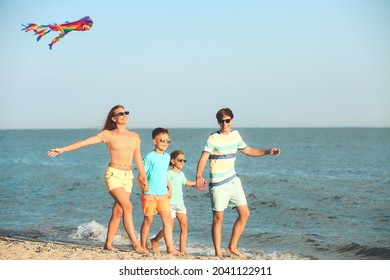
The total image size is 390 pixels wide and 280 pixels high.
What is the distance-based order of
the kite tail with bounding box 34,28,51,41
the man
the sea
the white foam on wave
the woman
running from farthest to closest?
the white foam on wave, the sea, the kite tail with bounding box 34,28,51,41, the man, the woman

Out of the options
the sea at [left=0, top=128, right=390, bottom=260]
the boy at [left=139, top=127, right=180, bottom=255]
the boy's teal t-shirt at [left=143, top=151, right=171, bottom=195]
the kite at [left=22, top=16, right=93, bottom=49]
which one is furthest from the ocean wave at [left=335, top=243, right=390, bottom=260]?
the kite at [left=22, top=16, right=93, bottom=49]

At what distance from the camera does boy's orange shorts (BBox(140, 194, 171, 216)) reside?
7.23m

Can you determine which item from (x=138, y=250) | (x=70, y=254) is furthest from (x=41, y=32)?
(x=138, y=250)

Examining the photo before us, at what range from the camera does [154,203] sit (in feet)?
23.8

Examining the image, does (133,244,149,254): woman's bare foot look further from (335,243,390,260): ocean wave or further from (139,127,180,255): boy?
(335,243,390,260): ocean wave

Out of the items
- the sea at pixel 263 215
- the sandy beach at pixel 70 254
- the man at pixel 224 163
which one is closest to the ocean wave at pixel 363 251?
the sea at pixel 263 215

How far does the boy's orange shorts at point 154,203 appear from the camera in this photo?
23.7 feet

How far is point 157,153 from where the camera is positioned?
7.27 meters

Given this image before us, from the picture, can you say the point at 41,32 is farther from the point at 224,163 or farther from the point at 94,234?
the point at 94,234

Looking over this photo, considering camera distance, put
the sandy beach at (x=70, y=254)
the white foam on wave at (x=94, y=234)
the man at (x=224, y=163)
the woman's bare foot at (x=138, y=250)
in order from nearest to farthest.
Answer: the man at (x=224, y=163)
the sandy beach at (x=70, y=254)
the woman's bare foot at (x=138, y=250)
the white foam on wave at (x=94, y=234)

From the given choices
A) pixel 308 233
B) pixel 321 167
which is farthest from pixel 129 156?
pixel 321 167

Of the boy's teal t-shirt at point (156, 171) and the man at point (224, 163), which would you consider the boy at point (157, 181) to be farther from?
the man at point (224, 163)
